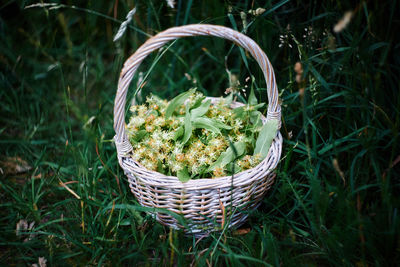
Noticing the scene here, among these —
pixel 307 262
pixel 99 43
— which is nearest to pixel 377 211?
pixel 307 262

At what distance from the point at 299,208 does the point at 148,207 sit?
0.61 m

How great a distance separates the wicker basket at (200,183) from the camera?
98 cm

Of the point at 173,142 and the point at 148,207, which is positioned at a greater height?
the point at 173,142

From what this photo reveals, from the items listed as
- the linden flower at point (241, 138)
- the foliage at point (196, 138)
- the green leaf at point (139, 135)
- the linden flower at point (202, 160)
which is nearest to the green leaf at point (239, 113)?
the foliage at point (196, 138)

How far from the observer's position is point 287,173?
127cm

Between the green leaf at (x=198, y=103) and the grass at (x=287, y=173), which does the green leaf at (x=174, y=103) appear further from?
the grass at (x=287, y=173)

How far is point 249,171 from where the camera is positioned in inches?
40.1

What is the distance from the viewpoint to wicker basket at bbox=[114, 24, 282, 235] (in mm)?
979

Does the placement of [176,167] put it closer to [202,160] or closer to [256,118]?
[202,160]

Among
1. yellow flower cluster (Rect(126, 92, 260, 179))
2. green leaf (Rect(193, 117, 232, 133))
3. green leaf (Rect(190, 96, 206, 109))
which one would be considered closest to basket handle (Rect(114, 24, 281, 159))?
yellow flower cluster (Rect(126, 92, 260, 179))

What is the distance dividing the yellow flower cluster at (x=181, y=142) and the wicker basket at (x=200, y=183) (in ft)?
0.18

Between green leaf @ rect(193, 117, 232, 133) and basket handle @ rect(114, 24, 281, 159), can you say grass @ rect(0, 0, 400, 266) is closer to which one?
basket handle @ rect(114, 24, 281, 159)

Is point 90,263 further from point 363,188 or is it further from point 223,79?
point 223,79

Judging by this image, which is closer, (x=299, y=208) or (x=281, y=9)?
(x=299, y=208)
